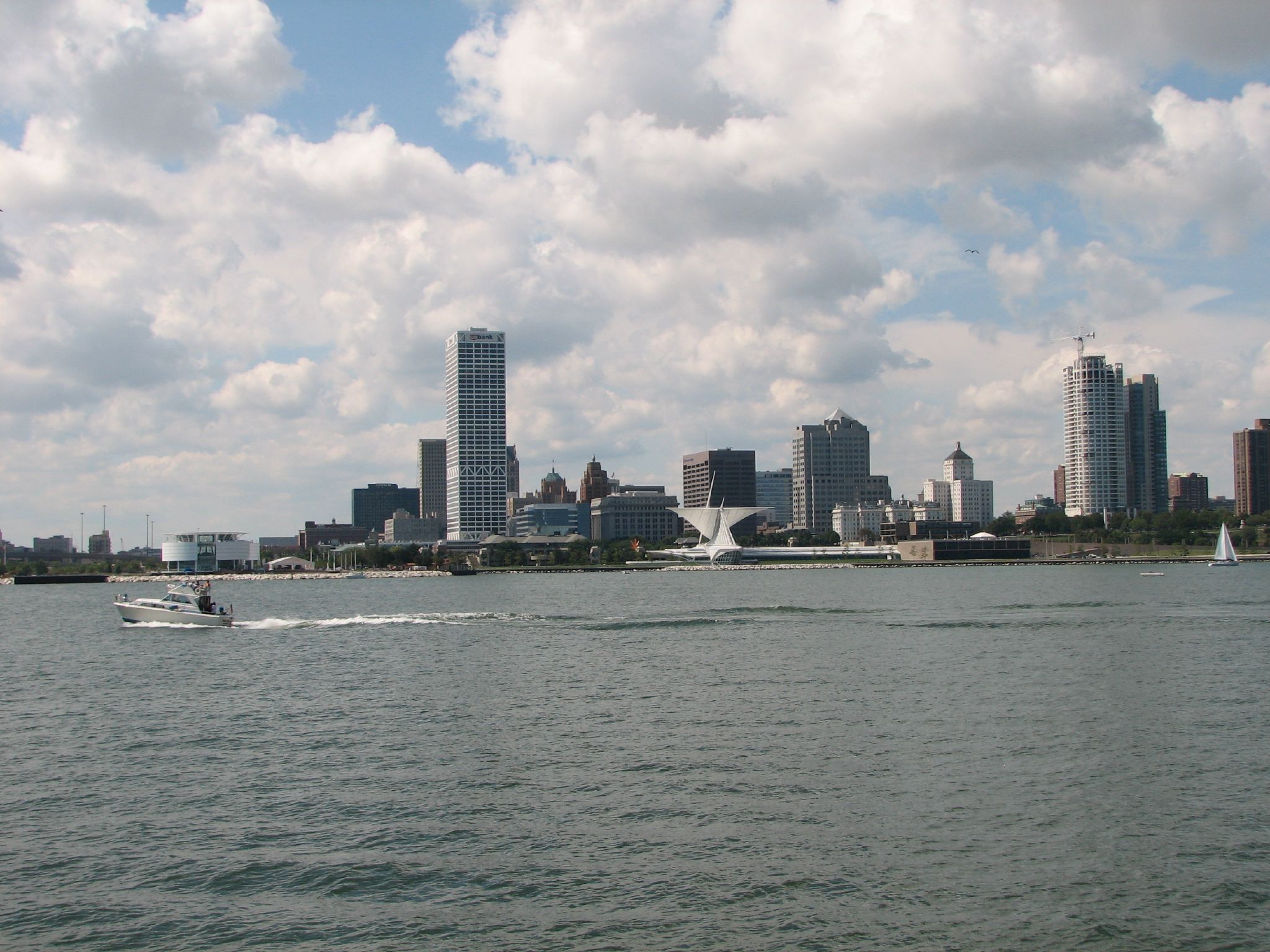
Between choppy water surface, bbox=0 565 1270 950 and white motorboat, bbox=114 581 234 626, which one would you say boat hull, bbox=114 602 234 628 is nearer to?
white motorboat, bbox=114 581 234 626

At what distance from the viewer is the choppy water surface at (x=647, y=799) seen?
20.3 meters

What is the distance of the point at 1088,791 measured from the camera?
Answer: 28.2m

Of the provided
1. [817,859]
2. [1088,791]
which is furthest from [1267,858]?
[817,859]

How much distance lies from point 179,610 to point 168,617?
1.41m

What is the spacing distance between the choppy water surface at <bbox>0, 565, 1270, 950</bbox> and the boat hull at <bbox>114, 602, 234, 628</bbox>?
20.8 m

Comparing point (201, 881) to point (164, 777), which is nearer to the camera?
point (201, 881)

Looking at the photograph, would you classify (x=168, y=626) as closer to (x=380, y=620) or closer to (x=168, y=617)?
(x=168, y=617)

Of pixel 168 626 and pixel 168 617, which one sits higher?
pixel 168 617

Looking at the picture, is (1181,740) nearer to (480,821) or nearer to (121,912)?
(480,821)

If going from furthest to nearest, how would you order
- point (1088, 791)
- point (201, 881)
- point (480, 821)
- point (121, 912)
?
point (1088, 791)
point (480, 821)
point (201, 881)
point (121, 912)

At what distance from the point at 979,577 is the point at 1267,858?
156198 millimetres

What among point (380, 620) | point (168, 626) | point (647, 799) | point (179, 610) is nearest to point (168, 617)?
point (168, 626)

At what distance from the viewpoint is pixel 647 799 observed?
27844mm

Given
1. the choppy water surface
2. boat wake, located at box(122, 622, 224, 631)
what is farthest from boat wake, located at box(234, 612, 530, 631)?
the choppy water surface
